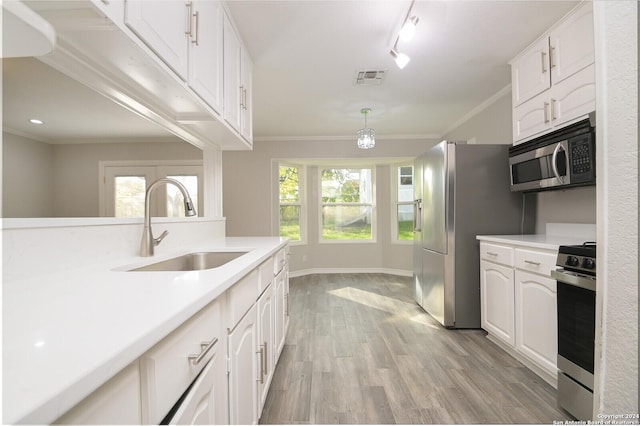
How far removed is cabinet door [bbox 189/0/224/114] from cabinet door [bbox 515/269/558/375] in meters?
2.31

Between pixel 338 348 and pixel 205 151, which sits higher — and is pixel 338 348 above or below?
below

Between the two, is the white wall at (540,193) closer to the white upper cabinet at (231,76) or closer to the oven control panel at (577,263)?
the oven control panel at (577,263)

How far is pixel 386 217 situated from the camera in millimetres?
5754

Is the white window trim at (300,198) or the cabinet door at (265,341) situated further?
the white window trim at (300,198)

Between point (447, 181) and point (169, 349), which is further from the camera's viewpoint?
point (447, 181)

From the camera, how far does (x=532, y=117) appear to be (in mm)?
2451

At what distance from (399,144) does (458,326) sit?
10.5 ft

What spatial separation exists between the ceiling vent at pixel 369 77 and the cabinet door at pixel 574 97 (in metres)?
1.40

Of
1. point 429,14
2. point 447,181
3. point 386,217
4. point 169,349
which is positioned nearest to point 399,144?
point 386,217

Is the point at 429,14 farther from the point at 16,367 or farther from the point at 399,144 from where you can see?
the point at 399,144

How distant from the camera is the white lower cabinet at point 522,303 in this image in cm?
188

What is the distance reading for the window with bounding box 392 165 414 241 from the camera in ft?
18.4

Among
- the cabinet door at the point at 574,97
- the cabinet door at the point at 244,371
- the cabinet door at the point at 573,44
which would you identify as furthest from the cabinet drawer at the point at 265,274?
the cabinet door at the point at 573,44

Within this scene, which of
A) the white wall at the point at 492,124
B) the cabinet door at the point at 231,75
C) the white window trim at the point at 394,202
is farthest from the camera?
the white window trim at the point at 394,202
